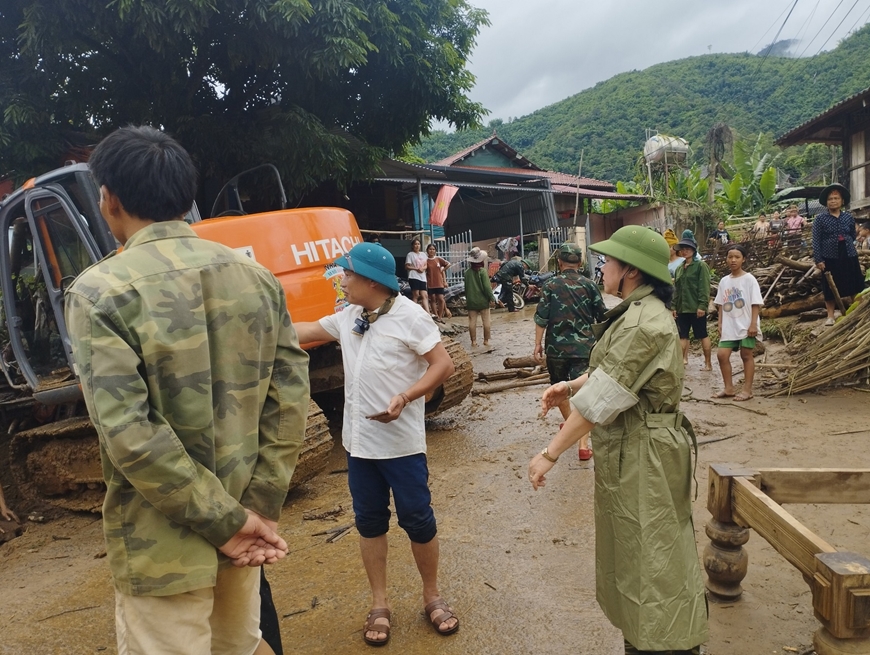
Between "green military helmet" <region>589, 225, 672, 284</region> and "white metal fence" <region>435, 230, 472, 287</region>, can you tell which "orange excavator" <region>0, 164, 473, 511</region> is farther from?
"white metal fence" <region>435, 230, 472, 287</region>

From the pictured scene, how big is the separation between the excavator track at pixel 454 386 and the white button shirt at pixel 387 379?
321 cm

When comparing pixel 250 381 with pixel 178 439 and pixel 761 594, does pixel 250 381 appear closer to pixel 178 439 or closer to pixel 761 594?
pixel 178 439

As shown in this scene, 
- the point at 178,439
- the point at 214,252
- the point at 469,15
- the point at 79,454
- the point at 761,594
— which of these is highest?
the point at 469,15

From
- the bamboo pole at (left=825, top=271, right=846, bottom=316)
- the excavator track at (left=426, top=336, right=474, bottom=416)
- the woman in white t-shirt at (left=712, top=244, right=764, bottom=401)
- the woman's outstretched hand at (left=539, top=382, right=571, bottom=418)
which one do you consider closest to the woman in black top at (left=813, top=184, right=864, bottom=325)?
the bamboo pole at (left=825, top=271, right=846, bottom=316)

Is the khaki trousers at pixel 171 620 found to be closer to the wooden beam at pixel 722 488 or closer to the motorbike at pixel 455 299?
the wooden beam at pixel 722 488

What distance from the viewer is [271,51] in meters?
9.73

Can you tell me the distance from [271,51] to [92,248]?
6.15m

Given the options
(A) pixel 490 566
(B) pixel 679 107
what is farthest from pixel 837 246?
(B) pixel 679 107

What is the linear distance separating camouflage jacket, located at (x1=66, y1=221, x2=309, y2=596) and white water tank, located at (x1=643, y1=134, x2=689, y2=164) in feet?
100

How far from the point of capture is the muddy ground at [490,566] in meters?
2.98

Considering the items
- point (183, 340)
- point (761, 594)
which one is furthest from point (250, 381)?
point (761, 594)

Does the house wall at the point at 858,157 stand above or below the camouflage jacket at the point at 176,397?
above

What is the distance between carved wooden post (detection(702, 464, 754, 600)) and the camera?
9.42 feet

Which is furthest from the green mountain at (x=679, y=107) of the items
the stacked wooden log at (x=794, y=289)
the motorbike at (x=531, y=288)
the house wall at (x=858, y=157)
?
the stacked wooden log at (x=794, y=289)
